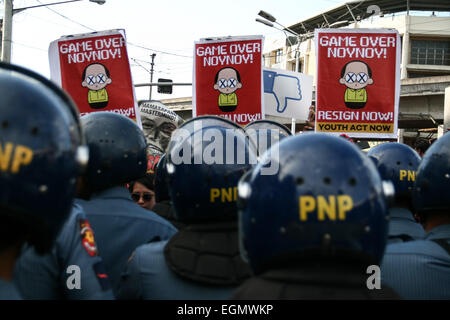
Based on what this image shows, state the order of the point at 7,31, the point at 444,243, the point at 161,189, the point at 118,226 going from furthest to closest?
the point at 7,31, the point at 161,189, the point at 118,226, the point at 444,243

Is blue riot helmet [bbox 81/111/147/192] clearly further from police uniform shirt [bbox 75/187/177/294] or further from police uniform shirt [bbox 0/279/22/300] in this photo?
police uniform shirt [bbox 0/279/22/300]

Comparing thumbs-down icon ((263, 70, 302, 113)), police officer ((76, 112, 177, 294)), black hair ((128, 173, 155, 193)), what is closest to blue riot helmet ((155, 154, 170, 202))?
black hair ((128, 173, 155, 193))

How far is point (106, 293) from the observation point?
2023 mm

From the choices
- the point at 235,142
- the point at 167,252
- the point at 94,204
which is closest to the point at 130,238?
the point at 94,204

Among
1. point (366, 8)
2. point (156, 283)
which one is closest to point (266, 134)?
point (156, 283)

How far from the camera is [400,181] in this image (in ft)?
12.6

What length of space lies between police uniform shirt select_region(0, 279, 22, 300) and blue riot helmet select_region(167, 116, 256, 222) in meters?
1.02

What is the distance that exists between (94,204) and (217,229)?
3.83 feet

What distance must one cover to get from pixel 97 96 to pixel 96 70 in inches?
16.3

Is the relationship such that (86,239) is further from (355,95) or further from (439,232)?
(355,95)

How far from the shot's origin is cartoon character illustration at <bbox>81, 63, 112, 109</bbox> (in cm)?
702

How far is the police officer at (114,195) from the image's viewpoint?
295 cm

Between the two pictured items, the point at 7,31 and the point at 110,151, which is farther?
the point at 7,31
